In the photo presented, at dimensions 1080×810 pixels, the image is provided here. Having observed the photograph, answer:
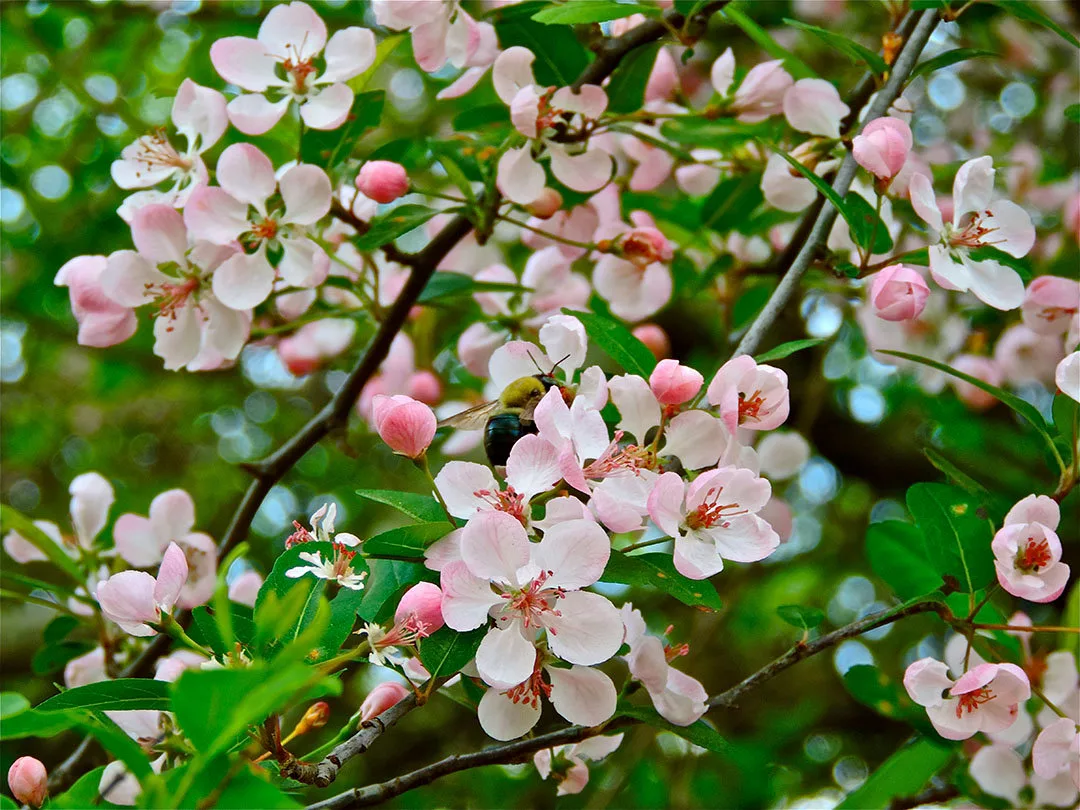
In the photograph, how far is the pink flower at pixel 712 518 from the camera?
893mm

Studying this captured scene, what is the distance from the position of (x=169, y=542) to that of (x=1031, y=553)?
3.44 ft

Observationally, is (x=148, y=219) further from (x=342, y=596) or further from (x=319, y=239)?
(x=342, y=596)

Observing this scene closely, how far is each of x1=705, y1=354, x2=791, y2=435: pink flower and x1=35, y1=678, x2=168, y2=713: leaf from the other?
51cm

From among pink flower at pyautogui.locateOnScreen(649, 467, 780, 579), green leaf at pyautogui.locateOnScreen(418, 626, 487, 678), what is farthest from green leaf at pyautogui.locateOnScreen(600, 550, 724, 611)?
green leaf at pyautogui.locateOnScreen(418, 626, 487, 678)

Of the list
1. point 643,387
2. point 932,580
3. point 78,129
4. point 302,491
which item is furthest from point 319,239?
point 302,491

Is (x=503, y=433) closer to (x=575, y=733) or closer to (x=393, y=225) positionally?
(x=575, y=733)

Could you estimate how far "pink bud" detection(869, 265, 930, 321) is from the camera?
1.08m

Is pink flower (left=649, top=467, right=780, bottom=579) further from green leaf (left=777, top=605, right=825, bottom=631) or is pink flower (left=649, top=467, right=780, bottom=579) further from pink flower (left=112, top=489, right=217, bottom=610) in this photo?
pink flower (left=112, top=489, right=217, bottom=610)

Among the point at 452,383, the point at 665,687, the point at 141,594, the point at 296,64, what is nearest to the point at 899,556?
the point at 665,687

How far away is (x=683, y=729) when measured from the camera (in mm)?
968

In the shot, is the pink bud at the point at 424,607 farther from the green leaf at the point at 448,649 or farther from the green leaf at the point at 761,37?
the green leaf at the point at 761,37

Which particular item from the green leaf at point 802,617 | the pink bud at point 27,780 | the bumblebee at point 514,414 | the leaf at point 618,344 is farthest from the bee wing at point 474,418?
the pink bud at point 27,780

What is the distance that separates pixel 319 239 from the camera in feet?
4.51

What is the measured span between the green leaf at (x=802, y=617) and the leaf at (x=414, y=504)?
0.39 meters
